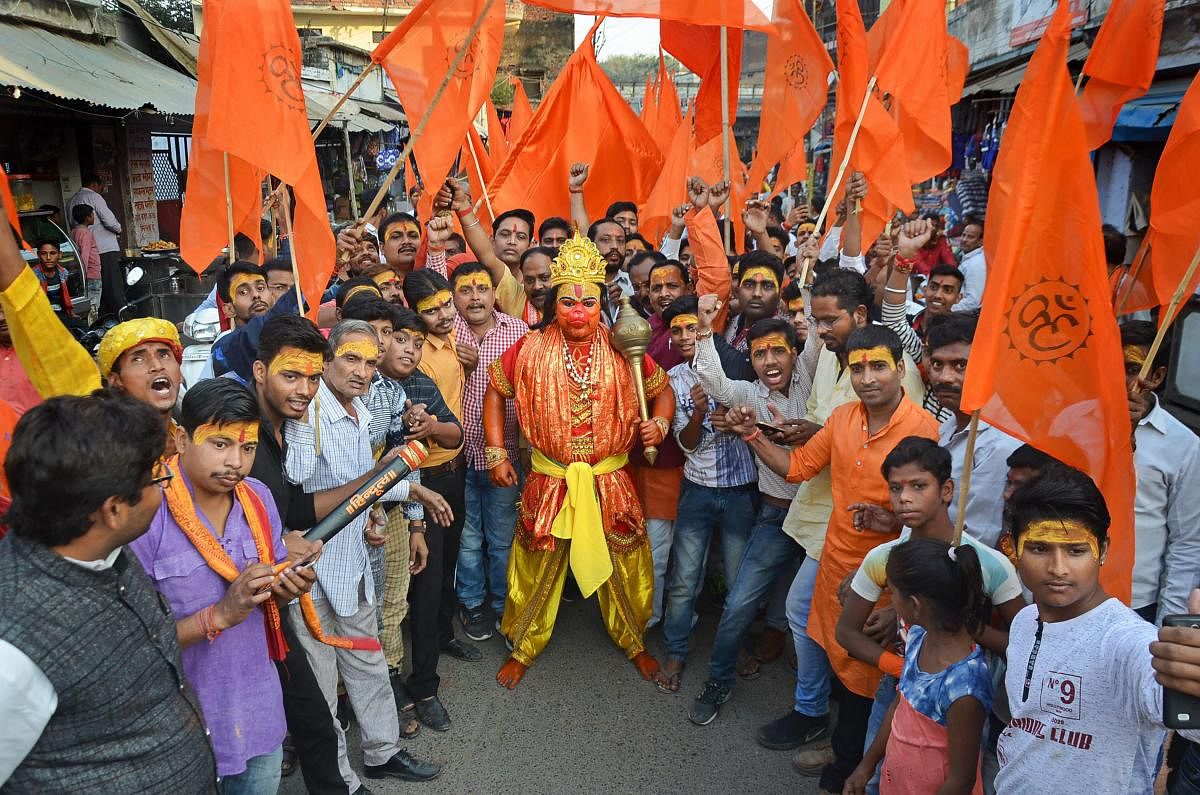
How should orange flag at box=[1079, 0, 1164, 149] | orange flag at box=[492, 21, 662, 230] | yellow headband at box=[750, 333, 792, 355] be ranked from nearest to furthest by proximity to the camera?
yellow headband at box=[750, 333, 792, 355] → orange flag at box=[1079, 0, 1164, 149] → orange flag at box=[492, 21, 662, 230]

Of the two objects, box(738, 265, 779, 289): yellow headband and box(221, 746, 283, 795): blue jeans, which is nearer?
box(221, 746, 283, 795): blue jeans

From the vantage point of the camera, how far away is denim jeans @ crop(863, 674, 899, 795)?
297cm

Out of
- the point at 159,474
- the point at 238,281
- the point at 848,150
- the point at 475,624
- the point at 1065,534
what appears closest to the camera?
the point at 159,474

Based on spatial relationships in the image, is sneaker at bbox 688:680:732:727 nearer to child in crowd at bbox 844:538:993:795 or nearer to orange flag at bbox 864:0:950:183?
child in crowd at bbox 844:538:993:795

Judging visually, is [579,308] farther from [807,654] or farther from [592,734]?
[592,734]

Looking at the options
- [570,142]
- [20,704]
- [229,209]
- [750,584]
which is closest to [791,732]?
[750,584]

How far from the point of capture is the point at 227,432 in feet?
8.13

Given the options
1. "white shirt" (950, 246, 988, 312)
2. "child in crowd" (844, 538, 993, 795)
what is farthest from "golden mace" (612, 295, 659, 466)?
"white shirt" (950, 246, 988, 312)

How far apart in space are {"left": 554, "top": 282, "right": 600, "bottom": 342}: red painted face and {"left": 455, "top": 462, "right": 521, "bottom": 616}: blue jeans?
1.09 m

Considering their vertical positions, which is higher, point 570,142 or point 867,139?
point 570,142

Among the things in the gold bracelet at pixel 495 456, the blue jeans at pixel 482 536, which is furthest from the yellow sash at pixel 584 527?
the blue jeans at pixel 482 536

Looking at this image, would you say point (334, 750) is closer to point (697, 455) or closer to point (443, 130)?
point (697, 455)

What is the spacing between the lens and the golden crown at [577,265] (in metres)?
4.20

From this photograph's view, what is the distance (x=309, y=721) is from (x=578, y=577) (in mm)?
1576
